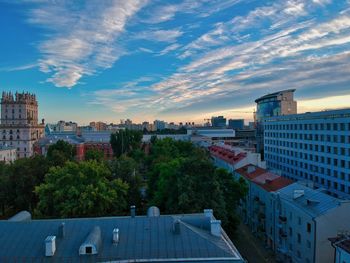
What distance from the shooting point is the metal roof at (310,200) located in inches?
1193

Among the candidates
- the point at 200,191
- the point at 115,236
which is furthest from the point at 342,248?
the point at 115,236

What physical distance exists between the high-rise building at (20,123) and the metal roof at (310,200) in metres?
97.5

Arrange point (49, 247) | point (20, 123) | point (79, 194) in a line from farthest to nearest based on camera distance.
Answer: point (20, 123) < point (79, 194) < point (49, 247)

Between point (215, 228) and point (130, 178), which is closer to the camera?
point (215, 228)

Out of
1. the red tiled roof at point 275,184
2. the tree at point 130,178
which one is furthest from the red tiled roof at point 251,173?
the tree at point 130,178

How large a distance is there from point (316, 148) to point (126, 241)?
46915mm

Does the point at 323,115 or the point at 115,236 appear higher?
the point at 323,115

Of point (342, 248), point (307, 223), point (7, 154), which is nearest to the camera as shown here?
point (342, 248)

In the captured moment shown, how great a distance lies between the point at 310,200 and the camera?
1272 inches

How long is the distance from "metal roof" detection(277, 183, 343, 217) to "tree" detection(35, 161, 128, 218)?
1701 centimetres

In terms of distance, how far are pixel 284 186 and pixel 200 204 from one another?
12.8 metres

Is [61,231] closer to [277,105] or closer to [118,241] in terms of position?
[118,241]

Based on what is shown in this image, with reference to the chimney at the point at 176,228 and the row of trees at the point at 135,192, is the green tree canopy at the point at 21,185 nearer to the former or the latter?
the row of trees at the point at 135,192

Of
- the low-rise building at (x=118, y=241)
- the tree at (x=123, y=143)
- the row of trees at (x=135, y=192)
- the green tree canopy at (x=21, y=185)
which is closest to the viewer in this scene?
the low-rise building at (x=118, y=241)
